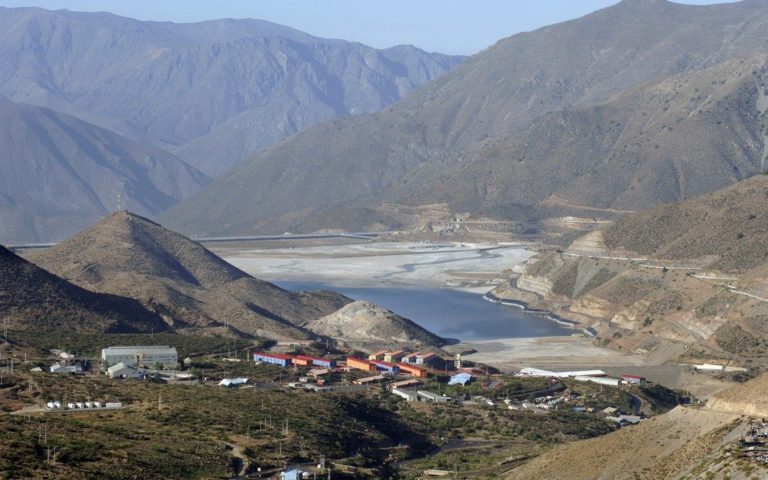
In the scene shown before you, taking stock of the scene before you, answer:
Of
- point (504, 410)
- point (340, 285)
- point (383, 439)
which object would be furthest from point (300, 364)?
point (340, 285)

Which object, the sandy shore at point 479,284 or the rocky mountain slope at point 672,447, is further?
the sandy shore at point 479,284

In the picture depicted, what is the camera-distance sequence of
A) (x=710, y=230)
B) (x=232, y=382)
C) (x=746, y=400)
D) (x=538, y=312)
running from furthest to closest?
1. (x=538, y=312)
2. (x=710, y=230)
3. (x=232, y=382)
4. (x=746, y=400)

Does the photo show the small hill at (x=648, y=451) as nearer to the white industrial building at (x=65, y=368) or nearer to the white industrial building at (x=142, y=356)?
the white industrial building at (x=65, y=368)

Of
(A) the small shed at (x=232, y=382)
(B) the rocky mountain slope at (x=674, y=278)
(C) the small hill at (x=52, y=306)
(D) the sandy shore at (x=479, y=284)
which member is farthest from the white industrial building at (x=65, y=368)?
(B) the rocky mountain slope at (x=674, y=278)

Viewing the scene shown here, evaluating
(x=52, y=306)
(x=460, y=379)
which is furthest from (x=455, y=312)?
(x=460, y=379)

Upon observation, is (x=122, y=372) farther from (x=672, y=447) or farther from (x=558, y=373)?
(x=672, y=447)

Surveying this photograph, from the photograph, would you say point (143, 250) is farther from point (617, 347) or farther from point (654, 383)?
point (654, 383)

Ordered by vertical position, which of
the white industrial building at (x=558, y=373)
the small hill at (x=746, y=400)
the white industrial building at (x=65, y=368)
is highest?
the small hill at (x=746, y=400)
